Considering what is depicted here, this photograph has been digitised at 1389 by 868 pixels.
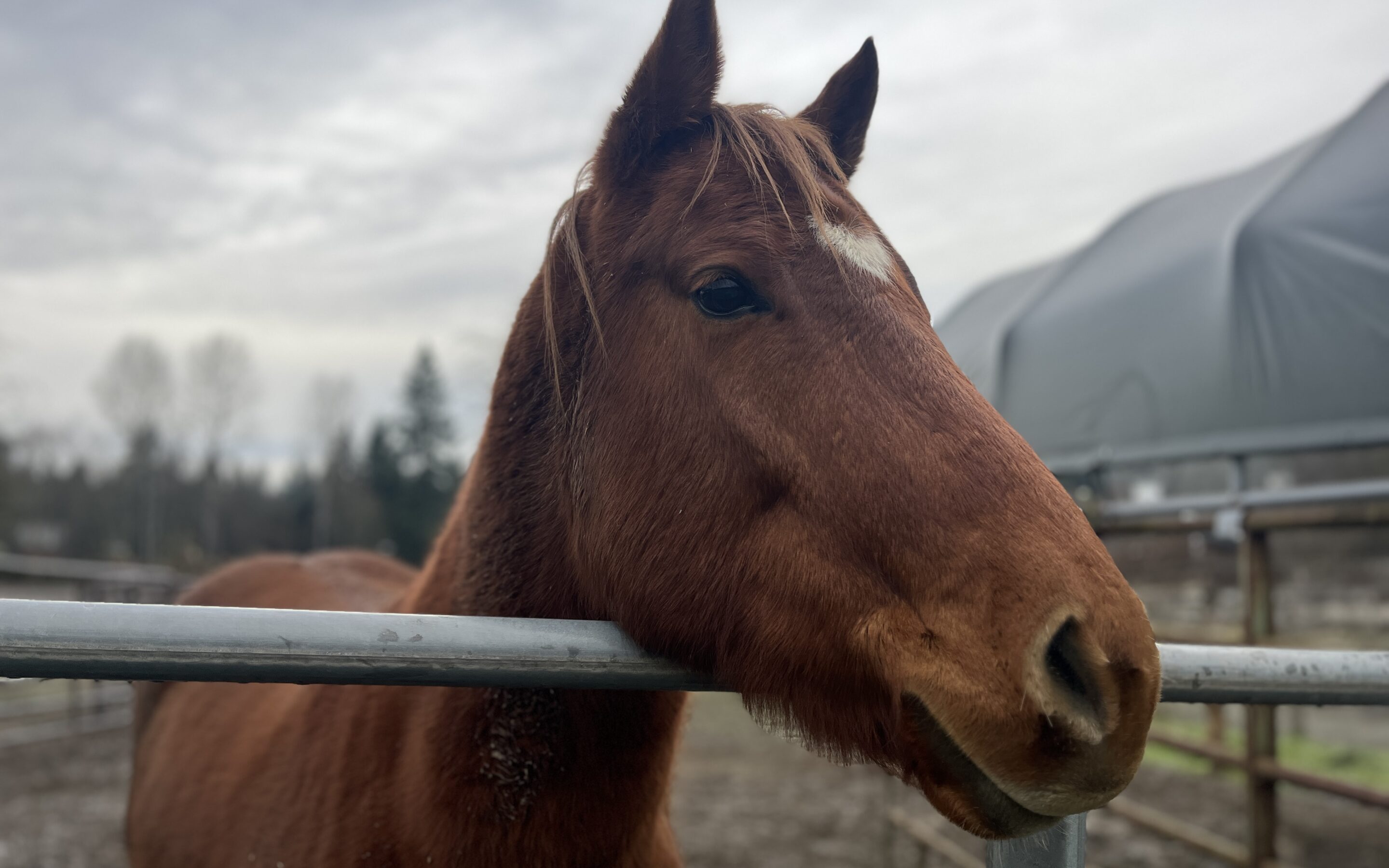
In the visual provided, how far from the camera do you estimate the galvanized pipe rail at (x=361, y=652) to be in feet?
3.40

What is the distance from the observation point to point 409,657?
3.79 ft

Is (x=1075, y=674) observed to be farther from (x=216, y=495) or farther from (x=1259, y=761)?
(x=216, y=495)

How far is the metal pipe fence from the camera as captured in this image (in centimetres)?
104

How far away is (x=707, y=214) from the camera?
165 cm

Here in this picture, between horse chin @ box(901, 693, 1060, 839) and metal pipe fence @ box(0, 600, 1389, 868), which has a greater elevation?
metal pipe fence @ box(0, 600, 1389, 868)

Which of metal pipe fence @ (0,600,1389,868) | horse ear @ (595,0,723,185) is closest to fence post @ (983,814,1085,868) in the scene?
metal pipe fence @ (0,600,1389,868)

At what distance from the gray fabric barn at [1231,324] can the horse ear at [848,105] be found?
3.52m

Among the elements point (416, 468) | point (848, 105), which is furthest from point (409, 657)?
point (416, 468)

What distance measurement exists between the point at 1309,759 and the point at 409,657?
1032 centimetres

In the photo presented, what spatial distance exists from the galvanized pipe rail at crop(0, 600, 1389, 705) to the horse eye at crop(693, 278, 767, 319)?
615 millimetres

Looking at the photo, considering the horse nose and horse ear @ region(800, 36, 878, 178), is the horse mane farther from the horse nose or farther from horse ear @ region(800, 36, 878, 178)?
the horse nose

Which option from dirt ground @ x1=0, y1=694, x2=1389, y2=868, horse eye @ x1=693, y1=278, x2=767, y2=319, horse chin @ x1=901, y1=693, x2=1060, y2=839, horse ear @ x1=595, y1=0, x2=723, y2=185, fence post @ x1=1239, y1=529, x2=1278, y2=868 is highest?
horse ear @ x1=595, y1=0, x2=723, y2=185

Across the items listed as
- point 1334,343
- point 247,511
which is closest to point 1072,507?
point 1334,343

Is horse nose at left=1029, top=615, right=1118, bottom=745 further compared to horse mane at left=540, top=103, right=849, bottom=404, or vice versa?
horse mane at left=540, top=103, right=849, bottom=404
